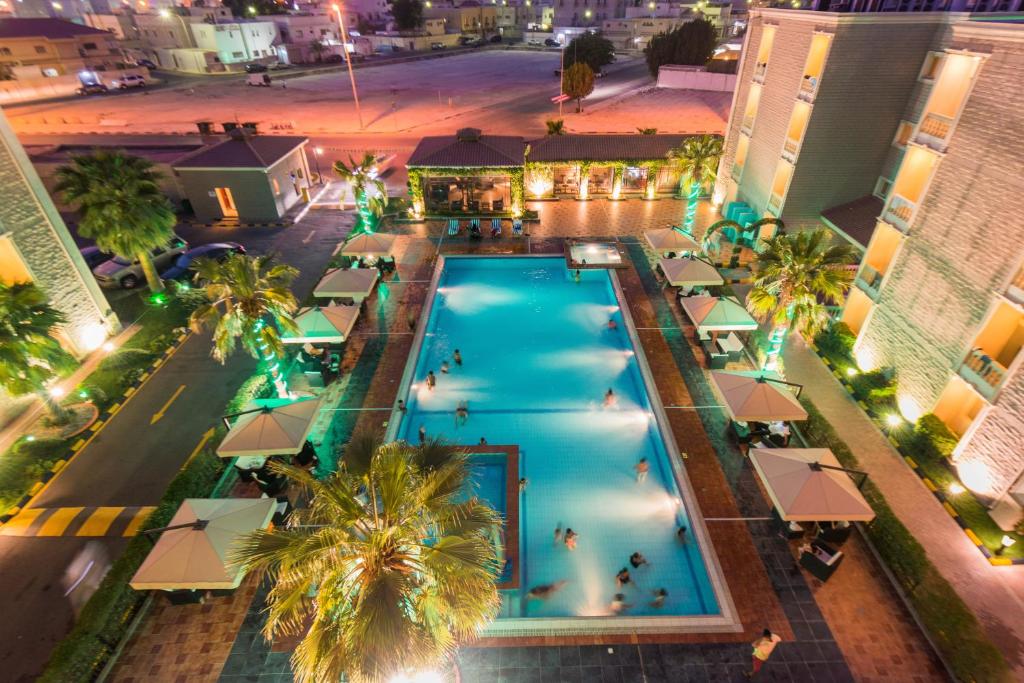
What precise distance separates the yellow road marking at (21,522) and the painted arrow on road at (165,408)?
15.2ft

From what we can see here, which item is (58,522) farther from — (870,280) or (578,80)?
(578,80)

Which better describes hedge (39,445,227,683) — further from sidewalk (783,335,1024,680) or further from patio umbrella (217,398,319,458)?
sidewalk (783,335,1024,680)

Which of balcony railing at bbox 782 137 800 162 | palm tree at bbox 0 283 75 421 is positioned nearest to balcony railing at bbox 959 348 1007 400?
balcony railing at bbox 782 137 800 162

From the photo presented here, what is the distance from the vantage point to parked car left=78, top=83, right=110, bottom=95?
257 feet

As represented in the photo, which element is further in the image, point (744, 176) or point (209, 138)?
point (209, 138)

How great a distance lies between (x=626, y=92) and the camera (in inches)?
3086

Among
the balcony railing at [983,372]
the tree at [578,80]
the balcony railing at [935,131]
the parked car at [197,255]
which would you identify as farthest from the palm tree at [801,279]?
the tree at [578,80]

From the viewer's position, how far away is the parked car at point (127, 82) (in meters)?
82.4

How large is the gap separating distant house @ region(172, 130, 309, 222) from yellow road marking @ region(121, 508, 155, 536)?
26.6m

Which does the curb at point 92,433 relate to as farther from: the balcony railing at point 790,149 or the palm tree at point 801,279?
the balcony railing at point 790,149

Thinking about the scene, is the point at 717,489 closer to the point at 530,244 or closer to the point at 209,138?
the point at 530,244

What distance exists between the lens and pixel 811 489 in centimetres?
1511

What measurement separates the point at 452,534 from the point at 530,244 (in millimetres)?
27534

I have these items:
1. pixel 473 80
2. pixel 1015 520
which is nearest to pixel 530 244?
pixel 1015 520
